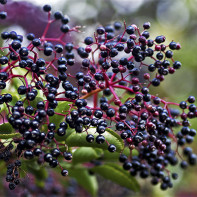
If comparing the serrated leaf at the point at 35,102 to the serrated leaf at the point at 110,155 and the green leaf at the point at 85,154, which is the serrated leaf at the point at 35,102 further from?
the serrated leaf at the point at 110,155

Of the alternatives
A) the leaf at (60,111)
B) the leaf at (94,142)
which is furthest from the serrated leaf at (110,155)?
the leaf at (60,111)

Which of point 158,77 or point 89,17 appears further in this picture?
point 89,17

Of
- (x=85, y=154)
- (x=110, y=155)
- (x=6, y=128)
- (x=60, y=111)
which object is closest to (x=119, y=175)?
(x=110, y=155)

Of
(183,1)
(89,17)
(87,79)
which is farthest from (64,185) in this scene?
(183,1)

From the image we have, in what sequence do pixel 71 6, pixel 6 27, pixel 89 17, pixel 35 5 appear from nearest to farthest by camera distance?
pixel 6 27
pixel 35 5
pixel 89 17
pixel 71 6

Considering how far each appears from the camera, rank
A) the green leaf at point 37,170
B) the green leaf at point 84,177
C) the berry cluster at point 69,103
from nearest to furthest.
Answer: the berry cluster at point 69,103
the green leaf at point 37,170
the green leaf at point 84,177

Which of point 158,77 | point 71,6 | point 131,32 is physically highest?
point 71,6

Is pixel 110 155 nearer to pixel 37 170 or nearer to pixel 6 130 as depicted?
pixel 37 170

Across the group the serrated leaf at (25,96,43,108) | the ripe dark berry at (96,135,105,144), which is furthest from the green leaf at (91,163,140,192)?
the serrated leaf at (25,96,43,108)

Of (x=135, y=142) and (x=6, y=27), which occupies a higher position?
(x=6, y=27)

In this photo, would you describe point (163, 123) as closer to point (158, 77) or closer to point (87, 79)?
point (158, 77)

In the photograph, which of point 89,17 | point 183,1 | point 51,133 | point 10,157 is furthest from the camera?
point 183,1
